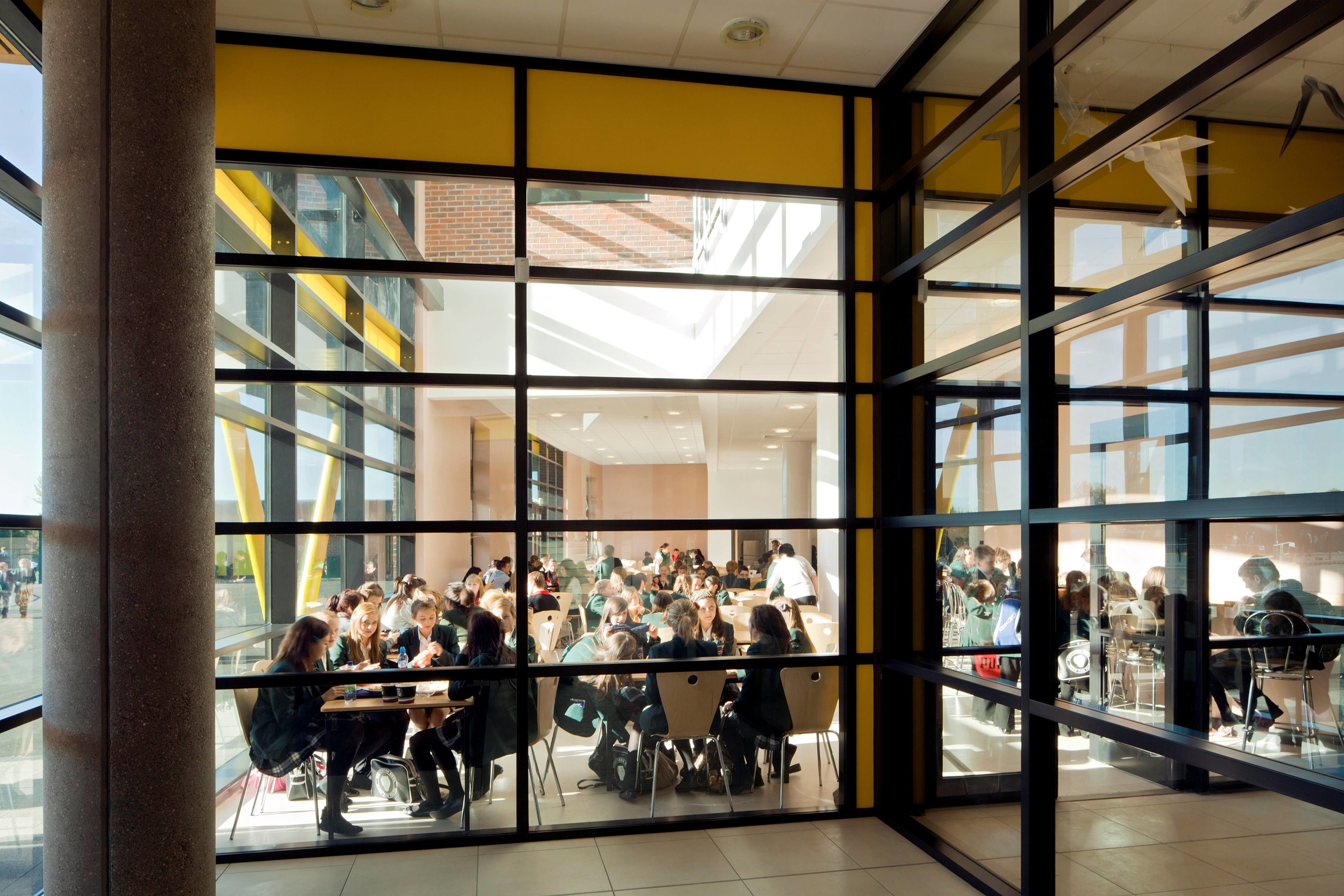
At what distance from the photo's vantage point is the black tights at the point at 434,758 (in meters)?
4.16

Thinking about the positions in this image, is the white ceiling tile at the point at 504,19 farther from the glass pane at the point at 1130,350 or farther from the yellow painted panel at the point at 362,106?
the glass pane at the point at 1130,350

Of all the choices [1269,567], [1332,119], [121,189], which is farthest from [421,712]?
[1332,119]

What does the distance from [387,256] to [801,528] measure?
2.52m

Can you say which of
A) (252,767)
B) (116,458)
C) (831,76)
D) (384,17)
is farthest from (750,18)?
(252,767)

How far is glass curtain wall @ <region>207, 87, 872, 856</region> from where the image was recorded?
4.11m

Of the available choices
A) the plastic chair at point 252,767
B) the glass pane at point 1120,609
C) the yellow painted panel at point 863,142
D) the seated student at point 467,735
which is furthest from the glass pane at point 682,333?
the plastic chair at point 252,767

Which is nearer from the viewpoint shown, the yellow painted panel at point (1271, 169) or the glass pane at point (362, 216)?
the yellow painted panel at point (1271, 169)

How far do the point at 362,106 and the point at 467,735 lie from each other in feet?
10.2

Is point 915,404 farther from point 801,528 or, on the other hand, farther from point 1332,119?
point 1332,119

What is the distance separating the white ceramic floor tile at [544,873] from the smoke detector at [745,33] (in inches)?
155

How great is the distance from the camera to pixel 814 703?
453 cm

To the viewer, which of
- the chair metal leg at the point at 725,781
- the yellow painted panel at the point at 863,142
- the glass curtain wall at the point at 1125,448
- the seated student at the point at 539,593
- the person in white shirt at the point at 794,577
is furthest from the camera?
the yellow painted panel at the point at 863,142

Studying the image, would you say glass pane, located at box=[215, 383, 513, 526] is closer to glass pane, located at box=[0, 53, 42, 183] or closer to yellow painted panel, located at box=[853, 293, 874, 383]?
glass pane, located at box=[0, 53, 42, 183]

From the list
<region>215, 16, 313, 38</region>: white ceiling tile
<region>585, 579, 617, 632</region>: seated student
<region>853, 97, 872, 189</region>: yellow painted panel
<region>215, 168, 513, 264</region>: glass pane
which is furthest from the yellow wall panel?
<region>215, 16, 313, 38</region>: white ceiling tile
